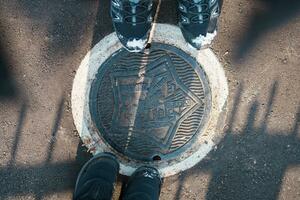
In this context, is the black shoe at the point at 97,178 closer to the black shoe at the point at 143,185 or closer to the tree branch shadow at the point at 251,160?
the black shoe at the point at 143,185

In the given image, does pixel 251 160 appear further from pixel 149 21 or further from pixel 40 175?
pixel 40 175

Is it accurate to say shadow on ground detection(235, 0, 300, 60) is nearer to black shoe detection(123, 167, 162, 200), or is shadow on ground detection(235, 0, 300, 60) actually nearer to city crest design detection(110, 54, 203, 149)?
city crest design detection(110, 54, 203, 149)

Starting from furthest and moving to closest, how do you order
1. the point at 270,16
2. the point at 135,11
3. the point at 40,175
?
the point at 40,175 < the point at 270,16 < the point at 135,11

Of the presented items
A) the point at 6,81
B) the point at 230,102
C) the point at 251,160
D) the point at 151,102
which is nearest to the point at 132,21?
the point at 151,102

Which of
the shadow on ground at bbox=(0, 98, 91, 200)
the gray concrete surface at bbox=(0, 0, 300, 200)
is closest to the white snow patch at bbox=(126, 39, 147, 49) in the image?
the gray concrete surface at bbox=(0, 0, 300, 200)

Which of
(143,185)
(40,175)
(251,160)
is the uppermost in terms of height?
(251,160)

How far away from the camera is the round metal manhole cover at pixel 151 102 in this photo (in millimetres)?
3209

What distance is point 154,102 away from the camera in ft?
10.6

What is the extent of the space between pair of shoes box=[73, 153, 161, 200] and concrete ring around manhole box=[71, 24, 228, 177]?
0.12 metres

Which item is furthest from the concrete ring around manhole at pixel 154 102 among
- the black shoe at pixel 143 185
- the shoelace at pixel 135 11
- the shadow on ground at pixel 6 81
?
the shadow on ground at pixel 6 81

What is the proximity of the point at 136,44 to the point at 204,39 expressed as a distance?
47 cm

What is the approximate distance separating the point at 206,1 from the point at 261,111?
2.96ft

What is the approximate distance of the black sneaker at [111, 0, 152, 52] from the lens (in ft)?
9.69

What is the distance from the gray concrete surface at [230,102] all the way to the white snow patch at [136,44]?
0.23 meters
